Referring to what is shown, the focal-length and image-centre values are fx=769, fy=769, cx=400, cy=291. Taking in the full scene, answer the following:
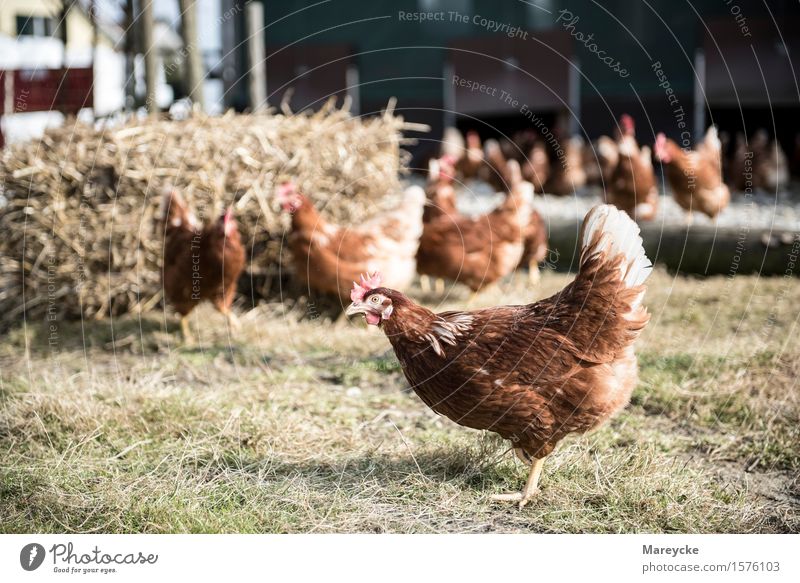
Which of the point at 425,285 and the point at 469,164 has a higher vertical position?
the point at 469,164

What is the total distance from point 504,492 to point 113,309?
379 cm

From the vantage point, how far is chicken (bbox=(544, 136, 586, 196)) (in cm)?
1008

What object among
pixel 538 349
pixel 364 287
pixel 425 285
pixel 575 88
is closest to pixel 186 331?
pixel 425 285

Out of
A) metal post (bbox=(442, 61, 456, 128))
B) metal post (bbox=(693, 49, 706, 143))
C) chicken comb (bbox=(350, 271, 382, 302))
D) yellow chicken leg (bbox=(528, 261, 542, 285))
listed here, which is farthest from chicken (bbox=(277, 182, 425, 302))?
metal post (bbox=(693, 49, 706, 143))

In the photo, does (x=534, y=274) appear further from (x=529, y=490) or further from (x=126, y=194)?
(x=529, y=490)

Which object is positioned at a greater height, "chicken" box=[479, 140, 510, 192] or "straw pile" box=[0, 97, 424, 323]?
"chicken" box=[479, 140, 510, 192]

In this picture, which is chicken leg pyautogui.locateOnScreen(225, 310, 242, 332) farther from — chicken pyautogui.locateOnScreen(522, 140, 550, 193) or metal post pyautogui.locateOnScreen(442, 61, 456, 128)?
metal post pyautogui.locateOnScreen(442, 61, 456, 128)

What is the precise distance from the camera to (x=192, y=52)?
5.93m

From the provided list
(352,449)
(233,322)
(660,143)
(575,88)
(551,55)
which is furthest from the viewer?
(575,88)

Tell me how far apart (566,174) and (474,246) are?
4.97 meters

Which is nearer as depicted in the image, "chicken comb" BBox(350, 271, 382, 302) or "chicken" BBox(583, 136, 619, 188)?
"chicken comb" BBox(350, 271, 382, 302)

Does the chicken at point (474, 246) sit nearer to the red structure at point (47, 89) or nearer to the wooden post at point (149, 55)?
the wooden post at point (149, 55)

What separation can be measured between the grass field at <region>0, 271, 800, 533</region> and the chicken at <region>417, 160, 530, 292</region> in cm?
93
